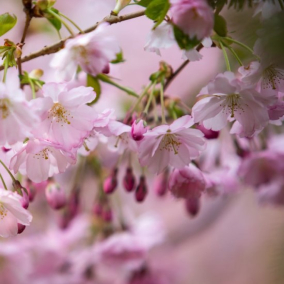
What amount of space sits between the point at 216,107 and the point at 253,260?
156cm

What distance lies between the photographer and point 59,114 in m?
0.57

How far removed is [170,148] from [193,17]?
0.69 ft

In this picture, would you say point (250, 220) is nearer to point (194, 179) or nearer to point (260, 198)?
point (260, 198)

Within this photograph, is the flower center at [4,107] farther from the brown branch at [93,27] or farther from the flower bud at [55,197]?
the flower bud at [55,197]

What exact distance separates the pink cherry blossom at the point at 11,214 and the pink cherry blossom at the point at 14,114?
0.09 meters

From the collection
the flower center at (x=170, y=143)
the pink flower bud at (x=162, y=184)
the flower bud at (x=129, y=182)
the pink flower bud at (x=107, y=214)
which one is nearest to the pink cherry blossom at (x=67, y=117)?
the flower center at (x=170, y=143)

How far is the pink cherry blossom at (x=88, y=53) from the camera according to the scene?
521mm

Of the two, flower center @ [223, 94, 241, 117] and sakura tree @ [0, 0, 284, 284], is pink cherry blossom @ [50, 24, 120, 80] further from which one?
flower center @ [223, 94, 241, 117]

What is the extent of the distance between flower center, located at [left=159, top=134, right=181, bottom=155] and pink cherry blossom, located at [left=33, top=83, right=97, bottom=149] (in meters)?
0.11

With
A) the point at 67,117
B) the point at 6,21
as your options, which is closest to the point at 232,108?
the point at 67,117

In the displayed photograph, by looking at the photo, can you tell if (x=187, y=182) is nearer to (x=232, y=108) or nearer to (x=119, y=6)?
(x=232, y=108)

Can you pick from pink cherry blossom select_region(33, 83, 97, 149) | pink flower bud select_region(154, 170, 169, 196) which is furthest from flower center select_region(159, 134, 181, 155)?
pink flower bud select_region(154, 170, 169, 196)

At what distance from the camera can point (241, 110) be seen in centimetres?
57

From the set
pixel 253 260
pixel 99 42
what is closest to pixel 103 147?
pixel 253 260
